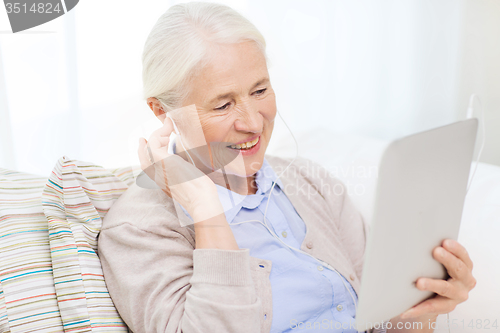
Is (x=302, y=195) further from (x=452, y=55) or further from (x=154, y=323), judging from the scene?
(x=452, y=55)

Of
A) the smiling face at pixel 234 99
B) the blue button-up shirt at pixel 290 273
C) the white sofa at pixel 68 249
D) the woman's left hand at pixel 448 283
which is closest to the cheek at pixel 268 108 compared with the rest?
the smiling face at pixel 234 99

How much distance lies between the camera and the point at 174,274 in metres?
0.93

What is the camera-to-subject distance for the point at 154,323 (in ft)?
2.96

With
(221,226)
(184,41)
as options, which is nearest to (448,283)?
(221,226)

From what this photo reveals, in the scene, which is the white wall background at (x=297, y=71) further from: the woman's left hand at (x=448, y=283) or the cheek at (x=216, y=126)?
the woman's left hand at (x=448, y=283)

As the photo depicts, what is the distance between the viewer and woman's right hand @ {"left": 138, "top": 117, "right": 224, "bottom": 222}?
97 centimetres

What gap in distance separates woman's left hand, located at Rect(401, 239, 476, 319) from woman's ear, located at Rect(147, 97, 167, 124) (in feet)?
2.59

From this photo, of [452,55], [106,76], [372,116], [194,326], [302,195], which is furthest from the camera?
[372,116]

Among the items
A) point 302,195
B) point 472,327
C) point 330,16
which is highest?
point 330,16

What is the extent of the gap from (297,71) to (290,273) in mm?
1337

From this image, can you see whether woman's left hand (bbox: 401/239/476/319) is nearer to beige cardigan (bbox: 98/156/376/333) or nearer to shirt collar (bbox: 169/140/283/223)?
beige cardigan (bbox: 98/156/376/333)

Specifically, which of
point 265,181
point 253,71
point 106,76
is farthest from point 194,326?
point 106,76

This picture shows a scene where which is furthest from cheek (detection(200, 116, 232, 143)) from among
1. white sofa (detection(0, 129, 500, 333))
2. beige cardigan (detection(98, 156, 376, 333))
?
white sofa (detection(0, 129, 500, 333))

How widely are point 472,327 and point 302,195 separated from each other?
61cm
